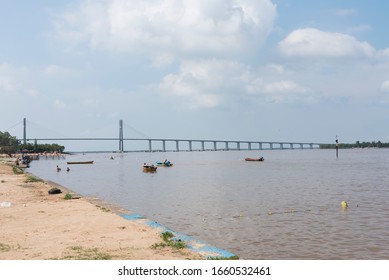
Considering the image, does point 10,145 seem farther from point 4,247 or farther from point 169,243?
point 169,243

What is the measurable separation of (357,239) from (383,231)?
213 cm

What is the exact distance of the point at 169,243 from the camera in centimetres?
1223

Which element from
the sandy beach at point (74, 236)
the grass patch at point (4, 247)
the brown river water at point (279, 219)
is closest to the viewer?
the sandy beach at point (74, 236)

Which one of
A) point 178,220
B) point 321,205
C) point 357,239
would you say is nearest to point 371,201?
point 321,205

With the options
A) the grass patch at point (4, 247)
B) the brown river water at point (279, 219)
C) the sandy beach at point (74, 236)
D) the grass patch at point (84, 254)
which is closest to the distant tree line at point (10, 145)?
the brown river water at point (279, 219)

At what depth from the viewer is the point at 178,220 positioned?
784 inches

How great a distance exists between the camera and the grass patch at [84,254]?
10259 mm

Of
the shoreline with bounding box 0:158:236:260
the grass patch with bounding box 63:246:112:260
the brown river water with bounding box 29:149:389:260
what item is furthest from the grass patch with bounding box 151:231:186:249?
the brown river water with bounding box 29:149:389:260

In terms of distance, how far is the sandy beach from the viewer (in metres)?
10.8

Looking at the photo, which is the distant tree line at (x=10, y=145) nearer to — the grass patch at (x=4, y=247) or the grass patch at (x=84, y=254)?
the grass patch at (x=4, y=247)

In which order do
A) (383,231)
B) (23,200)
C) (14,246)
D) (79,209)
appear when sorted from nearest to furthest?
(14,246) < (383,231) < (79,209) < (23,200)

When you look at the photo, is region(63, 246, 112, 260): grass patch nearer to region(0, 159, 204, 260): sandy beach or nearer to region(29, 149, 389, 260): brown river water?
region(0, 159, 204, 260): sandy beach

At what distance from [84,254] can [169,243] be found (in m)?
2.74

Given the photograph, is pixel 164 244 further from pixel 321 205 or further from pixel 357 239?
pixel 321 205
